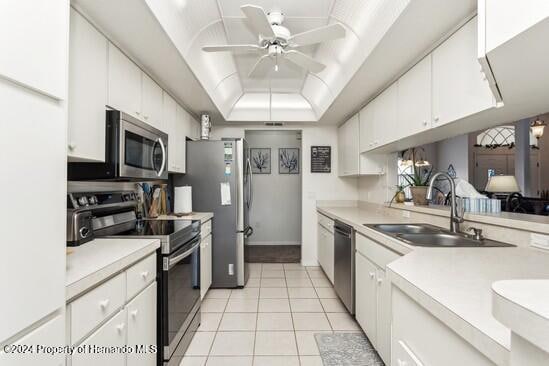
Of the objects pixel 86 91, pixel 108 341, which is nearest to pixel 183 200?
pixel 86 91

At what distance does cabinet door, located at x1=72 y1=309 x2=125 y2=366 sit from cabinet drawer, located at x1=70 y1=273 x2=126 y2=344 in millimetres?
39

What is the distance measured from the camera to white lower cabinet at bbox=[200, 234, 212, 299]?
2754 millimetres

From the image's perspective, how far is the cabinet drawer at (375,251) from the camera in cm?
172

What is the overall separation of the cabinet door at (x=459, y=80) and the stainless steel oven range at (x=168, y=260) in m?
1.87

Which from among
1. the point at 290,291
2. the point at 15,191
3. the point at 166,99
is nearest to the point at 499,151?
the point at 290,291

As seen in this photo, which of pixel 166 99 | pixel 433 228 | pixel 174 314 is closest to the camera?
pixel 174 314

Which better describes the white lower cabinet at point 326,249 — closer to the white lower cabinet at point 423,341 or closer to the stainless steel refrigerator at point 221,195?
the stainless steel refrigerator at point 221,195

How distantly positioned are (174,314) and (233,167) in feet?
5.97

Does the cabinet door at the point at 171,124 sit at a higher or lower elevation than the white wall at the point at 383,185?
higher

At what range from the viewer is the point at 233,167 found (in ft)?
10.8

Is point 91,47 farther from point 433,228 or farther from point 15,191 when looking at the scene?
point 433,228

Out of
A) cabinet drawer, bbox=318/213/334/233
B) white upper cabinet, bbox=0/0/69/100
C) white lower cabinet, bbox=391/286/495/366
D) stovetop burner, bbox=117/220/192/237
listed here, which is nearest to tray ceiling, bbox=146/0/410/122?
white upper cabinet, bbox=0/0/69/100

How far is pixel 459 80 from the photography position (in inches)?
63.1

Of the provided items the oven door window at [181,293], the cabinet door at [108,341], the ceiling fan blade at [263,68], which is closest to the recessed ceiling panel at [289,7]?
the ceiling fan blade at [263,68]
